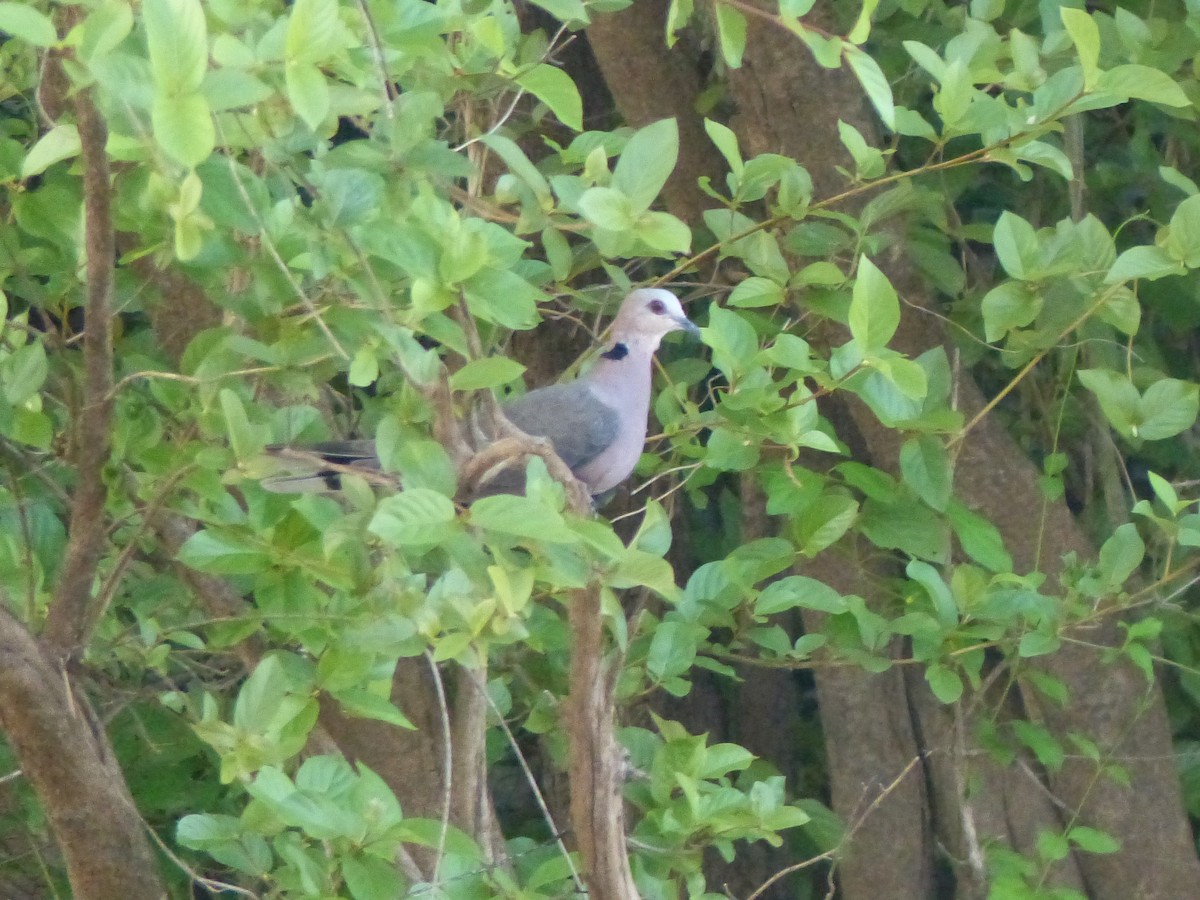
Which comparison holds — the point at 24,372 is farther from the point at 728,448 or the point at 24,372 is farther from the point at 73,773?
the point at 728,448

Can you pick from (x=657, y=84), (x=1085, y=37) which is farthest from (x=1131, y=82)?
(x=657, y=84)

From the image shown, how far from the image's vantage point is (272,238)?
113 centimetres

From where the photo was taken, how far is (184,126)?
31.6 inches

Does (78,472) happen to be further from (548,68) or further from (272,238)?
(548,68)

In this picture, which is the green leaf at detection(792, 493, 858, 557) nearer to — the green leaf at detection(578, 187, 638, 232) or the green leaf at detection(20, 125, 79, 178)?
the green leaf at detection(578, 187, 638, 232)

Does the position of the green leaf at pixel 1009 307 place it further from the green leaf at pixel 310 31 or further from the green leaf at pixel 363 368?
the green leaf at pixel 310 31

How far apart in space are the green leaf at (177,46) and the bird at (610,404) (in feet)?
4.18

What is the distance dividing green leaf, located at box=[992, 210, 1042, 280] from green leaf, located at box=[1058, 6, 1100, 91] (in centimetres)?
22

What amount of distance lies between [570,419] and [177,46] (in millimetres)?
1422

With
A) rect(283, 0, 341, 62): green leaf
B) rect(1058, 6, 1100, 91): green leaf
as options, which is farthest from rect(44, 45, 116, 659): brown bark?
rect(1058, 6, 1100, 91): green leaf

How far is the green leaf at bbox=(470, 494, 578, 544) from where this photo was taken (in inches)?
36.6

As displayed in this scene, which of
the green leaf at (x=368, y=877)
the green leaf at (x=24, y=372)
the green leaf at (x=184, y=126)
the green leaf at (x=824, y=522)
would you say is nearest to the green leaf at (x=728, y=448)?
the green leaf at (x=824, y=522)

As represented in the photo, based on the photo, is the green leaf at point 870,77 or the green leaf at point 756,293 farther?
the green leaf at point 756,293

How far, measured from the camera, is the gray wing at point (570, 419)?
216 cm
